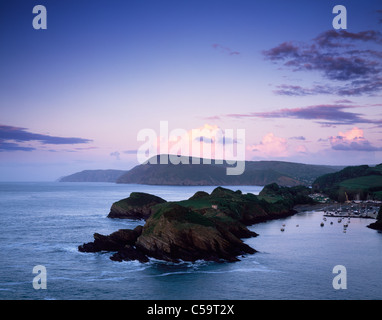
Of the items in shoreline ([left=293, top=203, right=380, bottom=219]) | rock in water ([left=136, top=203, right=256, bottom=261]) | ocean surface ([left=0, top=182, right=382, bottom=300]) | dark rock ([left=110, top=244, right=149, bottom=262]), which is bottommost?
shoreline ([left=293, top=203, right=380, bottom=219])

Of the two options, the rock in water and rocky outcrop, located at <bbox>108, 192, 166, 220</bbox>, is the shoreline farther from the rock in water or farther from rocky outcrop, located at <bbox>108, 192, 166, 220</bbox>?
the rock in water

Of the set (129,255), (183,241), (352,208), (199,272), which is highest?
Answer: (183,241)

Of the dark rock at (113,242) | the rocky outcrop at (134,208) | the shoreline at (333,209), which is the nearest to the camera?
the dark rock at (113,242)

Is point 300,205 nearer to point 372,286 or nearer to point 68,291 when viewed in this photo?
point 372,286

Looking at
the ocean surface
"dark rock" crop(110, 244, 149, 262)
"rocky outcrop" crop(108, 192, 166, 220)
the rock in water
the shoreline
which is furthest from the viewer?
the shoreline

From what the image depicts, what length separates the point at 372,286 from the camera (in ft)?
157

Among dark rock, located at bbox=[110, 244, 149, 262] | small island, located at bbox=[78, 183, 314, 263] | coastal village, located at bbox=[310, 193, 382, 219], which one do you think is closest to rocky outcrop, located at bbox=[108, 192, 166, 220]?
small island, located at bbox=[78, 183, 314, 263]

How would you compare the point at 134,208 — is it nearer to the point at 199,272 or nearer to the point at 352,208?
the point at 199,272

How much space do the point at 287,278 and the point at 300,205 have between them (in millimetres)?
136180

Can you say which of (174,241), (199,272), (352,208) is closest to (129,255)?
(174,241)

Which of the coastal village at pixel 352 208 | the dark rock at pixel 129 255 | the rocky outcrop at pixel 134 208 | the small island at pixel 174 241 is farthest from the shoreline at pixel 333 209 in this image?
the dark rock at pixel 129 255

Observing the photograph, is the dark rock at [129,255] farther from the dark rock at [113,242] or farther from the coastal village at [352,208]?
the coastal village at [352,208]

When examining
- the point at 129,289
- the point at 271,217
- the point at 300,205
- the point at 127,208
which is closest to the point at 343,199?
the point at 300,205
